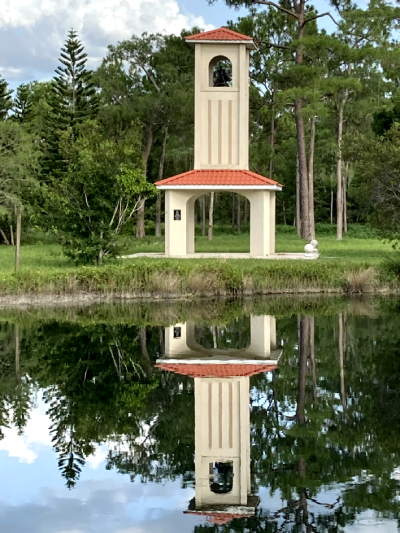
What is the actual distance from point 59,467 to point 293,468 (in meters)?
2.01

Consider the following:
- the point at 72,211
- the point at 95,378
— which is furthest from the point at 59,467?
the point at 72,211

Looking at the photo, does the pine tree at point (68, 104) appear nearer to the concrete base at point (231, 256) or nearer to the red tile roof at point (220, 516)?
the concrete base at point (231, 256)

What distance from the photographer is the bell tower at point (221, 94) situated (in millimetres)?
26422

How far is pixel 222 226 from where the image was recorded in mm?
48969

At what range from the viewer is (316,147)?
1789 inches

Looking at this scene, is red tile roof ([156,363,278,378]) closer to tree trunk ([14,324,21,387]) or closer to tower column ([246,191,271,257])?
tree trunk ([14,324,21,387])

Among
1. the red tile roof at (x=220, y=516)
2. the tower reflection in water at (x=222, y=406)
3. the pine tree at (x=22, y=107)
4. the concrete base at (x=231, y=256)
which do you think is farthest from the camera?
the pine tree at (x=22, y=107)

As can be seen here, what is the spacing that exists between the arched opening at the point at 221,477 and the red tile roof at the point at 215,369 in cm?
372

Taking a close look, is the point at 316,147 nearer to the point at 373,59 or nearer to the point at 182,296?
the point at 373,59

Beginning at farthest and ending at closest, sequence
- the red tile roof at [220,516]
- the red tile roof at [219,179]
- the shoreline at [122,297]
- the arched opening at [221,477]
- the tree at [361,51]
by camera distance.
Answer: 1. the tree at [361,51]
2. the red tile roof at [219,179]
3. the shoreline at [122,297]
4. the arched opening at [221,477]
5. the red tile roof at [220,516]

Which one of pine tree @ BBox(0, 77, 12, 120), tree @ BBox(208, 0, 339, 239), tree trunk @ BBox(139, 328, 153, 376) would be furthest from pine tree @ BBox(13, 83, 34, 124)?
tree trunk @ BBox(139, 328, 153, 376)

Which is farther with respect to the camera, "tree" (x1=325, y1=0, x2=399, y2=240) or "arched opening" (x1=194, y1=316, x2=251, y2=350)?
"tree" (x1=325, y1=0, x2=399, y2=240)

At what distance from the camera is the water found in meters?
6.81

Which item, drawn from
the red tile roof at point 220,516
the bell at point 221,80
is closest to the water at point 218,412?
the red tile roof at point 220,516
